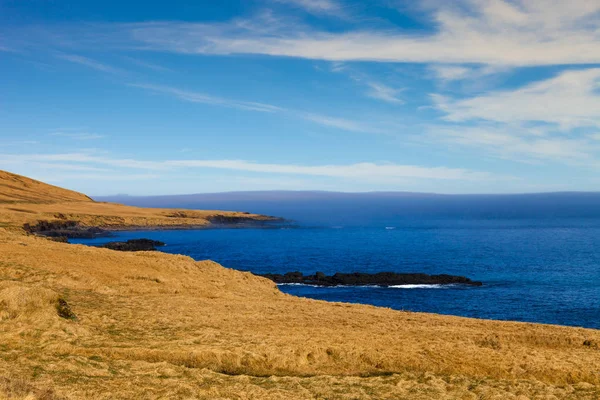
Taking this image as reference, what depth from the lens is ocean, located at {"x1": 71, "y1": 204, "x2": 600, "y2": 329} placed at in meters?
66.2

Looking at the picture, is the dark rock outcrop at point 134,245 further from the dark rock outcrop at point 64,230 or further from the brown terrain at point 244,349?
the brown terrain at point 244,349

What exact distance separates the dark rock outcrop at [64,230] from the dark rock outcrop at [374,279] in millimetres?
82883

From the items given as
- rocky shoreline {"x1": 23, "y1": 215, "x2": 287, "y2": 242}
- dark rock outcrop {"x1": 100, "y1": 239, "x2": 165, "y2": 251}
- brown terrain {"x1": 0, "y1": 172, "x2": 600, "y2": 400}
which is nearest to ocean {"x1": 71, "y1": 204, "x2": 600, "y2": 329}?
dark rock outcrop {"x1": 100, "y1": 239, "x2": 165, "y2": 251}

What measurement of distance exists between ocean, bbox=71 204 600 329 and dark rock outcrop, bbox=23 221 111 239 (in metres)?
8.33

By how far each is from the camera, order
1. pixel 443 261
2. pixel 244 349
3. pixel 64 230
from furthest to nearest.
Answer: pixel 64 230
pixel 443 261
pixel 244 349

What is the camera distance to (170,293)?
1470 inches

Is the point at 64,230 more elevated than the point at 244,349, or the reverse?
the point at 244,349

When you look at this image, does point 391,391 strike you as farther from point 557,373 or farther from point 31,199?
point 31,199

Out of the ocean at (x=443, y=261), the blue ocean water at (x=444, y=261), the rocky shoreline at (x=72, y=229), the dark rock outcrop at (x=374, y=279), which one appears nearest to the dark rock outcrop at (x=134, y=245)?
the ocean at (x=443, y=261)

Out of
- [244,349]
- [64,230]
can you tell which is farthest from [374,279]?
[64,230]

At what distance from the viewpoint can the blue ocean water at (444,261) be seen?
6631cm

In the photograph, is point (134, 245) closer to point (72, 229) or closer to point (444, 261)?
point (72, 229)

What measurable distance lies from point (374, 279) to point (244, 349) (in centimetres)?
6273

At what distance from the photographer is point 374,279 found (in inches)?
3273
